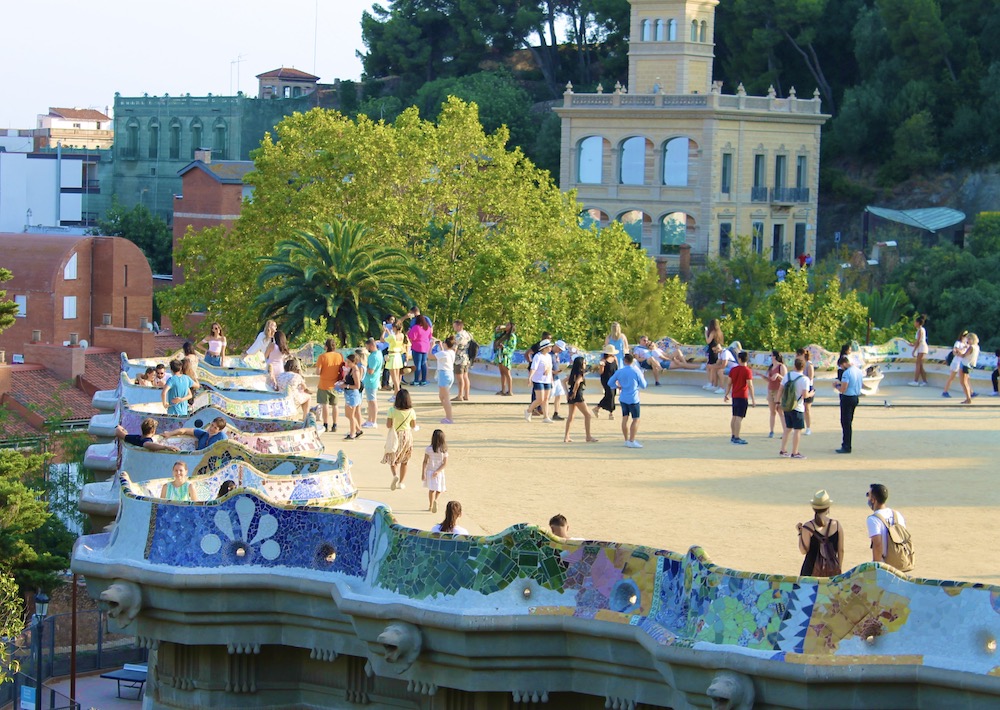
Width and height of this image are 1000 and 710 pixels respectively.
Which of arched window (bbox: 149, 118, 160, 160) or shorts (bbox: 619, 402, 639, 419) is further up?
arched window (bbox: 149, 118, 160, 160)

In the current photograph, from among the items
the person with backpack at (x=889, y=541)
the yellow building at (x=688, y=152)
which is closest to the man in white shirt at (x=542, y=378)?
the person with backpack at (x=889, y=541)

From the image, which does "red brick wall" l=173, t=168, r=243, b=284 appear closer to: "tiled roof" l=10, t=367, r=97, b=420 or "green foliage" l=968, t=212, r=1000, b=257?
"tiled roof" l=10, t=367, r=97, b=420

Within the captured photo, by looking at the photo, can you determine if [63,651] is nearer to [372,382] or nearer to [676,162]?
[372,382]

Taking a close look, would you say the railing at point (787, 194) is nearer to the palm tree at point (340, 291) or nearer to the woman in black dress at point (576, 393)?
the palm tree at point (340, 291)

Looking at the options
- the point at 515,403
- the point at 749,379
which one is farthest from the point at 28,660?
the point at 749,379

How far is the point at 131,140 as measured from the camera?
114062mm

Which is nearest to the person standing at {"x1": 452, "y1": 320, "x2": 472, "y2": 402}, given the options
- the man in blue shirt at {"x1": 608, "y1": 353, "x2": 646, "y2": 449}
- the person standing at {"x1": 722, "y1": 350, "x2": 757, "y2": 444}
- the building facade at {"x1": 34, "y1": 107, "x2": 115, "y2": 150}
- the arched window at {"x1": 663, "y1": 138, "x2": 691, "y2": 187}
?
the man in blue shirt at {"x1": 608, "y1": 353, "x2": 646, "y2": 449}

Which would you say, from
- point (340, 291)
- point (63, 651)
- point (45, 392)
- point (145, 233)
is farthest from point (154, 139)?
point (340, 291)

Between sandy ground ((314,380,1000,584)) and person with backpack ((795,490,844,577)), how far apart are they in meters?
2.03

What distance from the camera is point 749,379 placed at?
24.0m

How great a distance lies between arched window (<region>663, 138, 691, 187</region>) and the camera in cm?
8162

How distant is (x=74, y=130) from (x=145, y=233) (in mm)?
39635

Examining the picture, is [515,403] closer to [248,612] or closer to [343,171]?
[248,612]

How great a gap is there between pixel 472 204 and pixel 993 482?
26.3m
